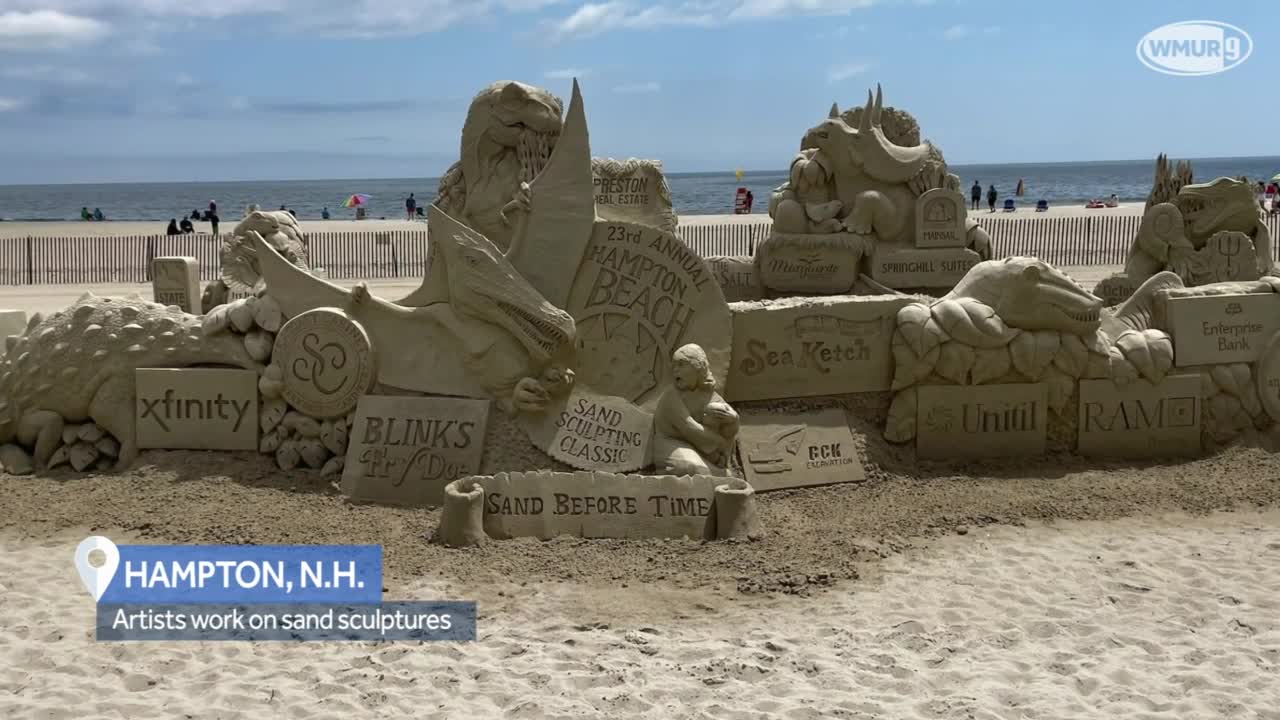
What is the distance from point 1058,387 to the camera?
752 centimetres

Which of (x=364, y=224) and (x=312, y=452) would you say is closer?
(x=312, y=452)

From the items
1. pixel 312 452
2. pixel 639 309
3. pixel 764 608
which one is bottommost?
pixel 764 608

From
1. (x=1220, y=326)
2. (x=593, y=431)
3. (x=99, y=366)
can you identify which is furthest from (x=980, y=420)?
(x=99, y=366)

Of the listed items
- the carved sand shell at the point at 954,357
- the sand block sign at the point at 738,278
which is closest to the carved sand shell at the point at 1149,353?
the carved sand shell at the point at 954,357

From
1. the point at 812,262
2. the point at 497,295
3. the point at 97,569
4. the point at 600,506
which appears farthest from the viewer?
the point at 812,262

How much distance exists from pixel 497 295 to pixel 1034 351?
132 inches

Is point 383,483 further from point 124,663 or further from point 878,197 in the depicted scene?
point 878,197

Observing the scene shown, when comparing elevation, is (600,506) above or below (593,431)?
below

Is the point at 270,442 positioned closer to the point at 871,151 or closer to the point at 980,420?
the point at 980,420

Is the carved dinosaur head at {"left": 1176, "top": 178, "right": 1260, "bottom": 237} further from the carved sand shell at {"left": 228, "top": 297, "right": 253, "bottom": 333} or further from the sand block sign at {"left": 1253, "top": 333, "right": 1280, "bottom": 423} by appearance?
the carved sand shell at {"left": 228, "top": 297, "right": 253, "bottom": 333}

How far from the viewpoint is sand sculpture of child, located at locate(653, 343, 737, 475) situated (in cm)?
640

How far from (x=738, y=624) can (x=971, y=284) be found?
337 cm

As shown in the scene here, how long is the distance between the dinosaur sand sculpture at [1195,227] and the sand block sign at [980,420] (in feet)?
13.1

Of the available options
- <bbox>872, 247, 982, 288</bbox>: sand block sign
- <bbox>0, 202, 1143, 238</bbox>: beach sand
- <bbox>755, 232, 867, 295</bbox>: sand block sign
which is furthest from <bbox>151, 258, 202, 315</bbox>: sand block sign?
<bbox>0, 202, 1143, 238</bbox>: beach sand
